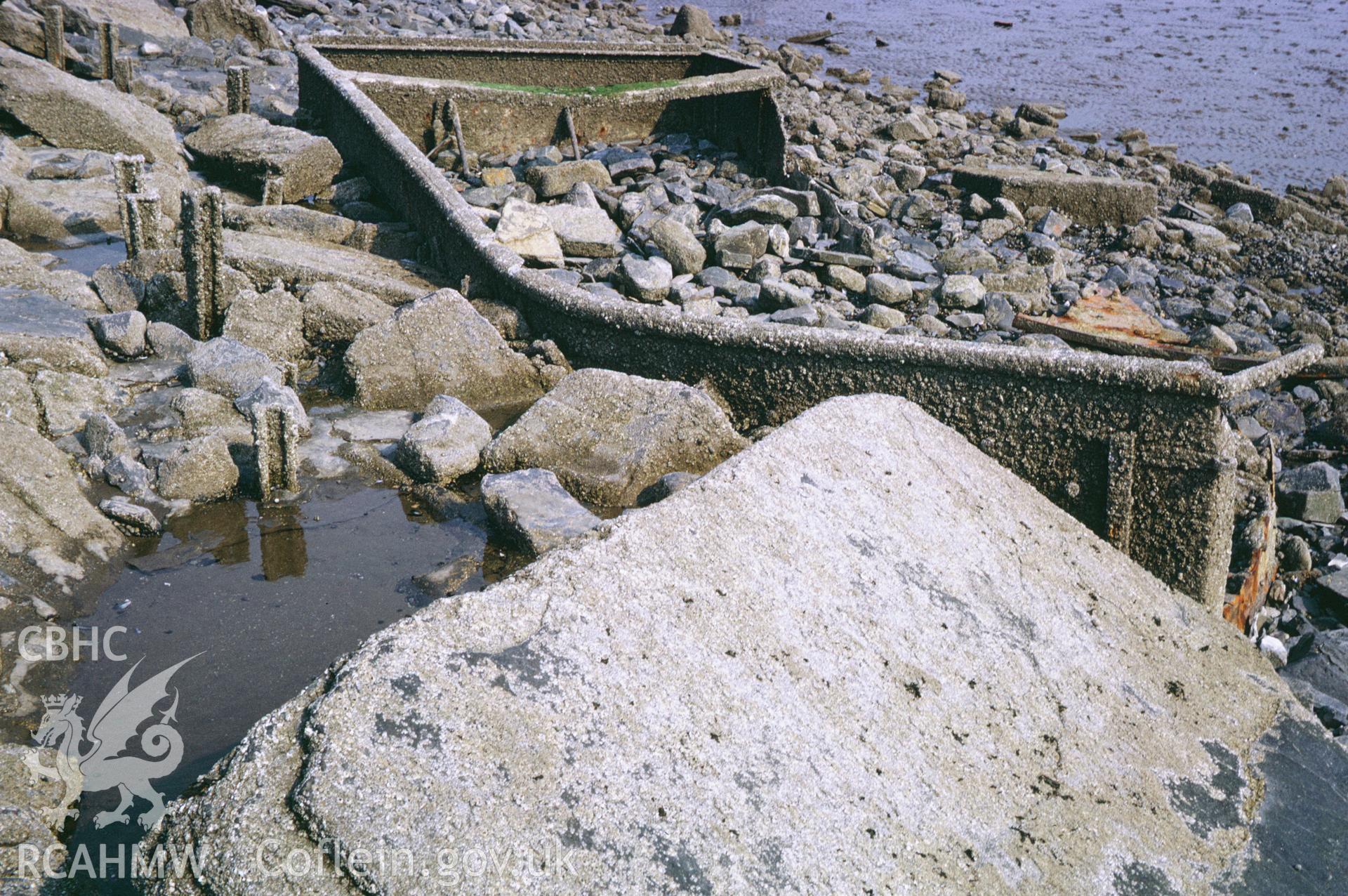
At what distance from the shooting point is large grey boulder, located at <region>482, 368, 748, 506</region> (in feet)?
12.6

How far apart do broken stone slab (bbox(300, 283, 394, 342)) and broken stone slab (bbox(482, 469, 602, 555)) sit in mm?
1769

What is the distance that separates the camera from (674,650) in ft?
7.37

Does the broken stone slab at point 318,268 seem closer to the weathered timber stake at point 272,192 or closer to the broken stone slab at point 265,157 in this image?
the weathered timber stake at point 272,192

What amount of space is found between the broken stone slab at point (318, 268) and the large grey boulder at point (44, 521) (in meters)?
1.87

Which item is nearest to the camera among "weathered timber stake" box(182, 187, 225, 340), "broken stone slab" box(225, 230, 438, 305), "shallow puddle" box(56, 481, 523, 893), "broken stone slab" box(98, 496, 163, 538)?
"shallow puddle" box(56, 481, 523, 893)

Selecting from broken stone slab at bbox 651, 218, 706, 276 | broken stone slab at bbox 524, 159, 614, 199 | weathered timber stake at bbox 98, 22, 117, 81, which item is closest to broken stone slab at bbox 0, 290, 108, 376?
broken stone slab at bbox 651, 218, 706, 276

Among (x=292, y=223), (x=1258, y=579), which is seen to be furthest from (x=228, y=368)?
(x=1258, y=579)

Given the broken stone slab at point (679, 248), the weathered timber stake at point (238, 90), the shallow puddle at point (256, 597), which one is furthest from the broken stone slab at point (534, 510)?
the weathered timber stake at point (238, 90)

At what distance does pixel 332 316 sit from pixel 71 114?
15.0ft

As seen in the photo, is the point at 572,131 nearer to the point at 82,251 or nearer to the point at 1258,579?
the point at 82,251

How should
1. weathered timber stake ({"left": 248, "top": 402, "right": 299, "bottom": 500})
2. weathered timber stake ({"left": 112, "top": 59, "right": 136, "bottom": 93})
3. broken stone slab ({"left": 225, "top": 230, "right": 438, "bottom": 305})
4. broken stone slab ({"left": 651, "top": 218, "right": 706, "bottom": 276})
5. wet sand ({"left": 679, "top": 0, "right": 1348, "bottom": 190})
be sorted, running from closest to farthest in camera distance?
weathered timber stake ({"left": 248, "top": 402, "right": 299, "bottom": 500}) → broken stone slab ({"left": 225, "top": 230, "right": 438, "bottom": 305}) → broken stone slab ({"left": 651, "top": 218, "right": 706, "bottom": 276}) → weathered timber stake ({"left": 112, "top": 59, "right": 136, "bottom": 93}) → wet sand ({"left": 679, "top": 0, "right": 1348, "bottom": 190})

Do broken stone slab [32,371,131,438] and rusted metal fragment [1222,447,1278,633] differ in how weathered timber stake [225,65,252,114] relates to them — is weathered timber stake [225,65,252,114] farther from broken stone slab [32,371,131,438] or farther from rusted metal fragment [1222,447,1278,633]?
rusted metal fragment [1222,447,1278,633]

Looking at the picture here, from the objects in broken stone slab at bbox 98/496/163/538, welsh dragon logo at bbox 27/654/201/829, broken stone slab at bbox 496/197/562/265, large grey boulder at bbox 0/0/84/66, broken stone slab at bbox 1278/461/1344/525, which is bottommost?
broken stone slab at bbox 1278/461/1344/525

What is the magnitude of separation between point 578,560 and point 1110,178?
30.6 feet
